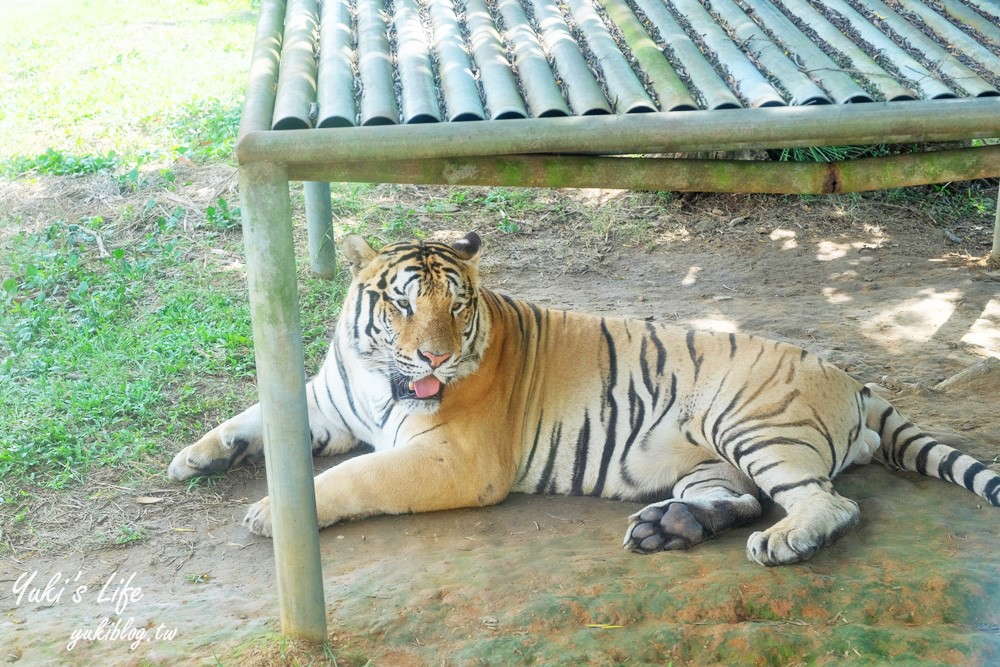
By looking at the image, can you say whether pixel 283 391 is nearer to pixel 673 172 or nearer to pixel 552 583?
pixel 552 583

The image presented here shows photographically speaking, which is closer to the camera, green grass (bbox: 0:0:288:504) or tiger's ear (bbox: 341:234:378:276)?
tiger's ear (bbox: 341:234:378:276)

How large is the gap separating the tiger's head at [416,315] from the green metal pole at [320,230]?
6.53 ft

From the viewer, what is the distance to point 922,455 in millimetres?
4270

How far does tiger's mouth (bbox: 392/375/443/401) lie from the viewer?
13.7 ft

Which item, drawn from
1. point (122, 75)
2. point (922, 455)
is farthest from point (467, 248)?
point (122, 75)

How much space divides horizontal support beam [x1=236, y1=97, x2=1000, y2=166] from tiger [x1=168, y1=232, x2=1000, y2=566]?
1604 mm

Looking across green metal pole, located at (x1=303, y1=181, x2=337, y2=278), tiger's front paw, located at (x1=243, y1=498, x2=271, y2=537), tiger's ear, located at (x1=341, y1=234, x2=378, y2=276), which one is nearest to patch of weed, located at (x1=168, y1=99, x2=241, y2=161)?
green metal pole, located at (x1=303, y1=181, x2=337, y2=278)

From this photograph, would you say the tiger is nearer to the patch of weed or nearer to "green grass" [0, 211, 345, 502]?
"green grass" [0, 211, 345, 502]

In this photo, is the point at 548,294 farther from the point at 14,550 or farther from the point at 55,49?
the point at 55,49

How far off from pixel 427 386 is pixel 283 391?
54.6 inches

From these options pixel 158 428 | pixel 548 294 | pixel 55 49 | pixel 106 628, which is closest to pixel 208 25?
pixel 55 49

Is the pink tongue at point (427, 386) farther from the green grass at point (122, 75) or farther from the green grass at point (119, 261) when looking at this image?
the green grass at point (122, 75)

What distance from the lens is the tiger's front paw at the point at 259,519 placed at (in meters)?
3.95

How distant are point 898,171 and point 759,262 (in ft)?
14.7
